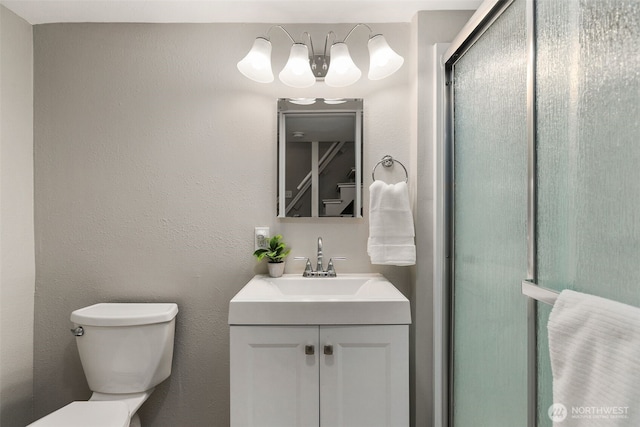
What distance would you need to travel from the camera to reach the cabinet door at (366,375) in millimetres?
1301

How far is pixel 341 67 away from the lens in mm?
1654

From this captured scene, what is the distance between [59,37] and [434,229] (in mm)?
1992

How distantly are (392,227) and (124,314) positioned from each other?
47.4 inches

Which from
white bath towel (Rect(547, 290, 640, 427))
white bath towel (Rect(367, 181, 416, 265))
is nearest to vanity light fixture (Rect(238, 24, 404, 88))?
white bath towel (Rect(367, 181, 416, 265))

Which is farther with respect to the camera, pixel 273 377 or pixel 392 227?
pixel 392 227

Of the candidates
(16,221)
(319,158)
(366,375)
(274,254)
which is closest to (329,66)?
(319,158)

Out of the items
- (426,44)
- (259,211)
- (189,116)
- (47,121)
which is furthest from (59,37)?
(426,44)

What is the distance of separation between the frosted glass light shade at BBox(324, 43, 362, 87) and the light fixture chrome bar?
3.77 feet

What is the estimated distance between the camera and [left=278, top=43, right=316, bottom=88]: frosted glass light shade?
166 centimetres

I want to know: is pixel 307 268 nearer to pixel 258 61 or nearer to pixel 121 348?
pixel 121 348

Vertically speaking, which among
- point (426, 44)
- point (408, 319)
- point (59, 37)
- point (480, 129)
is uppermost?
point (59, 37)

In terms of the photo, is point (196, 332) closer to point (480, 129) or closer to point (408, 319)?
point (408, 319)

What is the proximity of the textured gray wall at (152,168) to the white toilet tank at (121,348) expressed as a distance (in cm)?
22

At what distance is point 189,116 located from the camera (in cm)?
179
